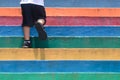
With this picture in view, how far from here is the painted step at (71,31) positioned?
3.64 m

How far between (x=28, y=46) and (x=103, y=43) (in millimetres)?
638

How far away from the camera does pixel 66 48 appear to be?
329 centimetres

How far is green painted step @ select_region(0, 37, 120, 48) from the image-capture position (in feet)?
11.2

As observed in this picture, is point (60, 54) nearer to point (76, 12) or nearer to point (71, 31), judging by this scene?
point (71, 31)

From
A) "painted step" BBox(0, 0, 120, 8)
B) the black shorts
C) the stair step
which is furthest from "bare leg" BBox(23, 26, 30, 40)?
"painted step" BBox(0, 0, 120, 8)

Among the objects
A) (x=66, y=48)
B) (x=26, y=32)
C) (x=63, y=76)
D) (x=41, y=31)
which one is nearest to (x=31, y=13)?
(x=26, y=32)

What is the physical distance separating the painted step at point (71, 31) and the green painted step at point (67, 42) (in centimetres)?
20

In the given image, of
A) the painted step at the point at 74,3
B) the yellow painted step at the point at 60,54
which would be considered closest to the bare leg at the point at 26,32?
the yellow painted step at the point at 60,54

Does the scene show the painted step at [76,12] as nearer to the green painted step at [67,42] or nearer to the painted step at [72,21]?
the painted step at [72,21]

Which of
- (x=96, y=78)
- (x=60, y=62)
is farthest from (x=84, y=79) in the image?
(x=60, y=62)

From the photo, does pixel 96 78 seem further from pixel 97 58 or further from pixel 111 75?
pixel 97 58

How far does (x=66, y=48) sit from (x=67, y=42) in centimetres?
16

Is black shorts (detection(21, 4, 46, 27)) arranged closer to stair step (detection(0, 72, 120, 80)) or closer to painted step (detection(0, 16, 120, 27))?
painted step (detection(0, 16, 120, 27))

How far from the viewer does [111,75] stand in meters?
2.76
